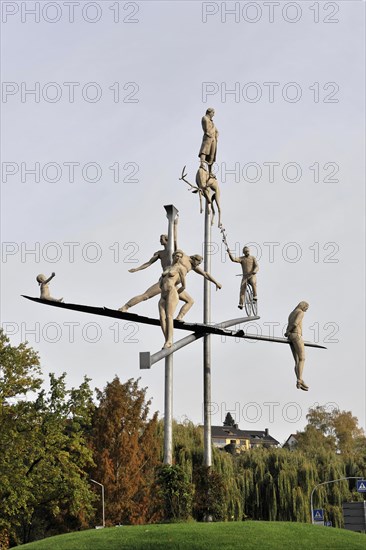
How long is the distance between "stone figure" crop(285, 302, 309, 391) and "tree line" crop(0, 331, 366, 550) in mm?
7494

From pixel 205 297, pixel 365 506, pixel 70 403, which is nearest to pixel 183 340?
pixel 205 297

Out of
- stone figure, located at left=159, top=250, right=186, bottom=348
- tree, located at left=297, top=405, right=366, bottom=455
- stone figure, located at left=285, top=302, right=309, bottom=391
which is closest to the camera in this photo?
stone figure, located at left=159, top=250, right=186, bottom=348

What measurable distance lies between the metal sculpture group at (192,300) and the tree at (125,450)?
2034 centimetres

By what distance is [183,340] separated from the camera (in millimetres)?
15242

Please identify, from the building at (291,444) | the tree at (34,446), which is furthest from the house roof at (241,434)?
the tree at (34,446)

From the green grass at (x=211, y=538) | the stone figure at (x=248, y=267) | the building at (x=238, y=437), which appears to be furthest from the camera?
the building at (x=238, y=437)

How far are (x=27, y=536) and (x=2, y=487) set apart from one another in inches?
438

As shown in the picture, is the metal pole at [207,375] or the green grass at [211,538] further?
the metal pole at [207,375]

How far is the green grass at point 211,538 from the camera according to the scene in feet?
38.3

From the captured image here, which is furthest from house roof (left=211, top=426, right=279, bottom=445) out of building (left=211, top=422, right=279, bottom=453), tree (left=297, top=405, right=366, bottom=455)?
tree (left=297, top=405, right=366, bottom=455)

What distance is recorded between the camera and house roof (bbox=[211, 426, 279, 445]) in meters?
110

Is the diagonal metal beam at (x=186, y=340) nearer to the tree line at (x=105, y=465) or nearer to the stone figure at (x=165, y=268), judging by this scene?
the stone figure at (x=165, y=268)

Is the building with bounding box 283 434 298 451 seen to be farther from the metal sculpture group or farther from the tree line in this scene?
the metal sculpture group

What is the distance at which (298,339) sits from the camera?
15.3 meters
